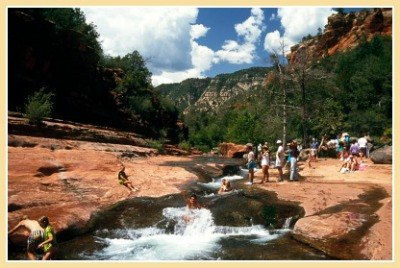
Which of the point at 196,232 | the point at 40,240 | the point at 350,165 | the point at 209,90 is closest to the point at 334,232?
the point at 196,232

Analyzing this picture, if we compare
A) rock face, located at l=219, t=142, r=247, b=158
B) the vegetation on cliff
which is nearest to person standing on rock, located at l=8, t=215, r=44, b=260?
the vegetation on cliff

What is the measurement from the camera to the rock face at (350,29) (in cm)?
6972

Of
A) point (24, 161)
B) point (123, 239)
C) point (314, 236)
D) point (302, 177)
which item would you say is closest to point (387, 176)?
point (302, 177)

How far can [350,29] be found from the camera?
257 feet

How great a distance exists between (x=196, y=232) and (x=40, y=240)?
12.7 ft

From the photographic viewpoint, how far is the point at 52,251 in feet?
22.3

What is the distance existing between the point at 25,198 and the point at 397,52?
1067cm

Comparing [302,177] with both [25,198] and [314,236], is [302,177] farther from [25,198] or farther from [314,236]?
Result: [25,198]

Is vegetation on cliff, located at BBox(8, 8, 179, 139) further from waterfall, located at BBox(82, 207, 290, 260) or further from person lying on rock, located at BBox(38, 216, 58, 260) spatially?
person lying on rock, located at BBox(38, 216, 58, 260)

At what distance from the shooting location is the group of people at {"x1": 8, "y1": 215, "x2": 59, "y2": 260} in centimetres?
674

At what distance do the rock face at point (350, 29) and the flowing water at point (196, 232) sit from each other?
6366 centimetres

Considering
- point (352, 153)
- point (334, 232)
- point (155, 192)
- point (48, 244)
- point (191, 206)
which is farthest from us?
point (352, 153)

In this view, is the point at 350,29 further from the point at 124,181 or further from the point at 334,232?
the point at 334,232

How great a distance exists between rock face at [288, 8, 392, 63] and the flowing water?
209 feet
